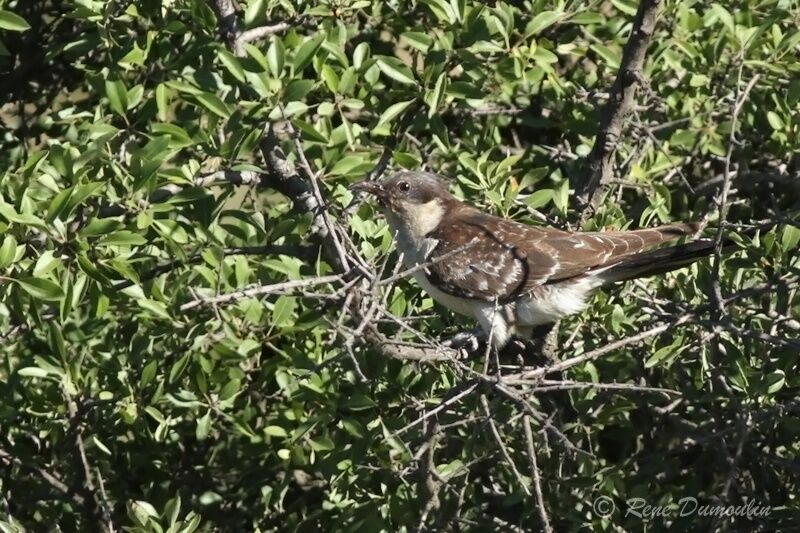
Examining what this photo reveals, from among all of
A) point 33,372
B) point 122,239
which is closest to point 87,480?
point 33,372

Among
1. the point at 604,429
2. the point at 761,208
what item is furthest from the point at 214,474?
the point at 761,208

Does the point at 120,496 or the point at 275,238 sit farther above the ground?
the point at 275,238

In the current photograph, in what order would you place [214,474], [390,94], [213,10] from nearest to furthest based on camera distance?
[213,10]
[390,94]
[214,474]

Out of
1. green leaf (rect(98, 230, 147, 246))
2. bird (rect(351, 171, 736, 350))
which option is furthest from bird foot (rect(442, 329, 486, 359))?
green leaf (rect(98, 230, 147, 246))

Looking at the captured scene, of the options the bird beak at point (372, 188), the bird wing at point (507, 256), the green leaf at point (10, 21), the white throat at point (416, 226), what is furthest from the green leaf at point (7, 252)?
the white throat at point (416, 226)

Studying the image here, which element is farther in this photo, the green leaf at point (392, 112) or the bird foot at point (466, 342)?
the bird foot at point (466, 342)

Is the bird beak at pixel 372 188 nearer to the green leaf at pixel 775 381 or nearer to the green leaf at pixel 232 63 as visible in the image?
the green leaf at pixel 232 63

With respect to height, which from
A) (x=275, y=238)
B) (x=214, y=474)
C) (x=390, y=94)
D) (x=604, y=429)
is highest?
(x=390, y=94)

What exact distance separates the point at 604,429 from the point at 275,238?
1583mm

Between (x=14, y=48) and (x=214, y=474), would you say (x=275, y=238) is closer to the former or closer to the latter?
(x=214, y=474)

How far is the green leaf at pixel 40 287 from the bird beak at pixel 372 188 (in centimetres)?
130

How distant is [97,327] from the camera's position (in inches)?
178

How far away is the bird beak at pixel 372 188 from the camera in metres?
4.77

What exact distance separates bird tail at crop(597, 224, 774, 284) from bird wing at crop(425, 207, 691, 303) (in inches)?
2.1
